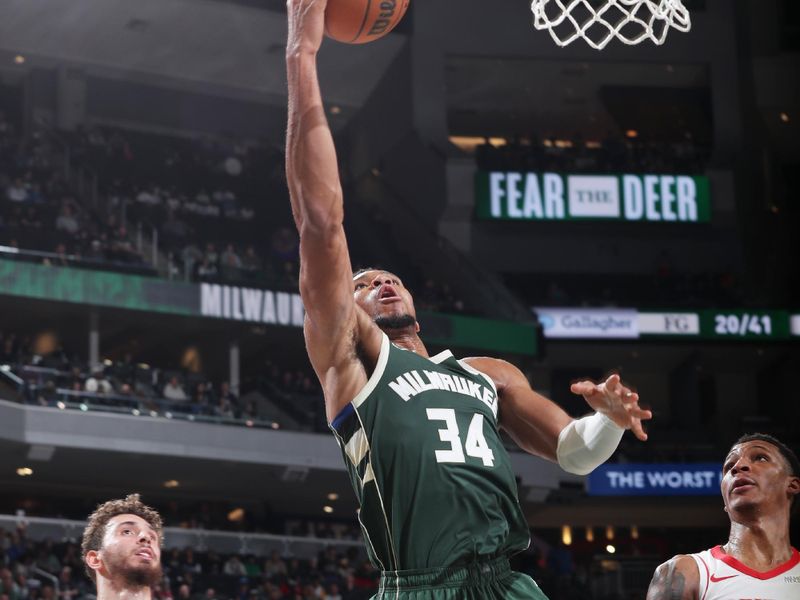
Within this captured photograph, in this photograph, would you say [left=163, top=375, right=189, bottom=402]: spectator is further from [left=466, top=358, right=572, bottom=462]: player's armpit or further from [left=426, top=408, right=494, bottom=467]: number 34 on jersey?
[left=426, top=408, right=494, bottom=467]: number 34 on jersey

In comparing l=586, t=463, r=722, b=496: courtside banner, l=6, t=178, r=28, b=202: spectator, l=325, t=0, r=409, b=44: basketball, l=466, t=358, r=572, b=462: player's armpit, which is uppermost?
l=6, t=178, r=28, b=202: spectator

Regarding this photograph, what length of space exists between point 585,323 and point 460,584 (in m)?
24.9

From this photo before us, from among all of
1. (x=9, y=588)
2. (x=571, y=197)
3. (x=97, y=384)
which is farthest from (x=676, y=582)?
(x=571, y=197)

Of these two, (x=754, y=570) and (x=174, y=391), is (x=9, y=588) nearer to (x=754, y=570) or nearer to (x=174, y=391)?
(x=174, y=391)

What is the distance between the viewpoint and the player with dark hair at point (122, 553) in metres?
5.69

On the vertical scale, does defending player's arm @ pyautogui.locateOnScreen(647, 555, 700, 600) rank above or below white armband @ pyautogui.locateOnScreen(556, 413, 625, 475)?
below

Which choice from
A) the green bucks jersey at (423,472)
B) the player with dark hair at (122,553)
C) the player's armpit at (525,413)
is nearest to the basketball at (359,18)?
the green bucks jersey at (423,472)

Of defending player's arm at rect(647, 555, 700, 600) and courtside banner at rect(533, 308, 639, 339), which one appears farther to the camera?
courtside banner at rect(533, 308, 639, 339)

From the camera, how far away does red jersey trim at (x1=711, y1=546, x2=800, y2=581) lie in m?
5.38

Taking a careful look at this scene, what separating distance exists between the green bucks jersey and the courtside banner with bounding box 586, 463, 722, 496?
22.8 metres

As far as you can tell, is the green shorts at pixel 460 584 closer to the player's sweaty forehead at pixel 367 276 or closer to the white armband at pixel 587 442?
the white armband at pixel 587 442

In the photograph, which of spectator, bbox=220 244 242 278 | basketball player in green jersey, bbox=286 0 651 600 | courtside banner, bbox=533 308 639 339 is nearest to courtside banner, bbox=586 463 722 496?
courtside banner, bbox=533 308 639 339

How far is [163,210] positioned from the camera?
2720 cm

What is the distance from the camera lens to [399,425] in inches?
171
